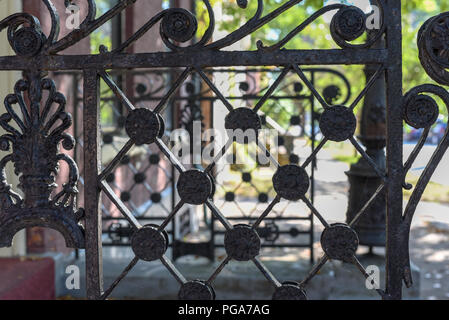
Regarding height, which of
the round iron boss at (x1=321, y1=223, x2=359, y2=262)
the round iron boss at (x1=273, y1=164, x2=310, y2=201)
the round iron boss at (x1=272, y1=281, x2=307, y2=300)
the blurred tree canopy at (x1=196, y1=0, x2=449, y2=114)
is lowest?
the round iron boss at (x1=272, y1=281, x2=307, y2=300)

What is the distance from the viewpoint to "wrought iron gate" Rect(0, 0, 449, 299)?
144 centimetres

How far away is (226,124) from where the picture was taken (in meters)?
1.43

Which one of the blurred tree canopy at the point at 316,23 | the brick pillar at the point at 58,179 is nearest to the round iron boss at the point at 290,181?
the brick pillar at the point at 58,179

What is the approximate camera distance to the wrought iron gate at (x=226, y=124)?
144 cm

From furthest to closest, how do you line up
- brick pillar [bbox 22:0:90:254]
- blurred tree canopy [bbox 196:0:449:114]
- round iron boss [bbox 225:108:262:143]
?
blurred tree canopy [bbox 196:0:449:114] < brick pillar [bbox 22:0:90:254] < round iron boss [bbox 225:108:262:143]

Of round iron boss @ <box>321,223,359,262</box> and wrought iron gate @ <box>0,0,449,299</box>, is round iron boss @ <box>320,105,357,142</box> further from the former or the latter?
round iron boss @ <box>321,223,359,262</box>

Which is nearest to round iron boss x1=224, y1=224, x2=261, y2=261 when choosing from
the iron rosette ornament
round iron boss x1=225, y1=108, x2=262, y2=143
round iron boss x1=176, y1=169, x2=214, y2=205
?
round iron boss x1=176, y1=169, x2=214, y2=205

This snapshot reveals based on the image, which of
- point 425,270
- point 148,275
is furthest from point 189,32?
point 425,270

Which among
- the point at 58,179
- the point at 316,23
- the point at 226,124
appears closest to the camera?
the point at 226,124

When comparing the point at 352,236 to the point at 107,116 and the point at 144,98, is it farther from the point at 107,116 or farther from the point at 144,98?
the point at 107,116

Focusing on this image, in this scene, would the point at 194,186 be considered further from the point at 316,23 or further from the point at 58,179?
the point at 316,23

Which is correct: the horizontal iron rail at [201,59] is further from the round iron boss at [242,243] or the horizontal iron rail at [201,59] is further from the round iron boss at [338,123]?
the round iron boss at [242,243]

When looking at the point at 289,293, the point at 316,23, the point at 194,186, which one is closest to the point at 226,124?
the point at 194,186

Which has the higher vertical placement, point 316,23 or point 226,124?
point 316,23
